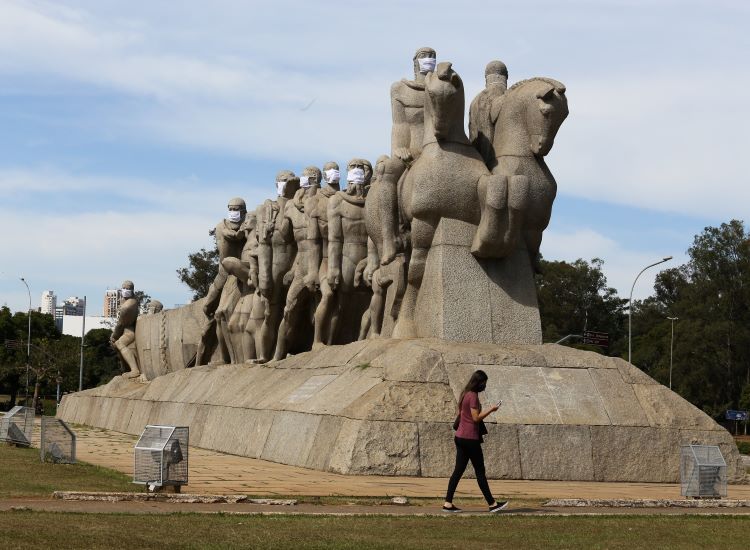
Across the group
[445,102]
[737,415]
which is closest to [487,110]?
[445,102]

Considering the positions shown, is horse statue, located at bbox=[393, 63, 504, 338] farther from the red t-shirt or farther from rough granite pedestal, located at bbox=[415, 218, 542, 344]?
the red t-shirt

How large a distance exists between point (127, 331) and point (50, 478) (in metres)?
21.4

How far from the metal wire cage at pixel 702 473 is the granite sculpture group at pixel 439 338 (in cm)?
217

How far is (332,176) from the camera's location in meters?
23.4

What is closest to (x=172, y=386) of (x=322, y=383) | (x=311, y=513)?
(x=322, y=383)

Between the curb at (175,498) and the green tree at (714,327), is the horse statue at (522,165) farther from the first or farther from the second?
the green tree at (714,327)

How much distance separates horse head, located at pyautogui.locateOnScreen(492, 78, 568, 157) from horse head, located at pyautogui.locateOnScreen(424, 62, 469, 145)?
2.06 ft

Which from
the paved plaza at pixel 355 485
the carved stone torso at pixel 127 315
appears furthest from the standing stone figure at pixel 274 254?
the carved stone torso at pixel 127 315

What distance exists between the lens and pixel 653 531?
390 inches

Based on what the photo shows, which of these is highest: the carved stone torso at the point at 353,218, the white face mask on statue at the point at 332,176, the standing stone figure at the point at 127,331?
the white face mask on statue at the point at 332,176

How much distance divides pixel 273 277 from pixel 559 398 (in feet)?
35.5

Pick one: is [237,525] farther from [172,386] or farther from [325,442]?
[172,386]

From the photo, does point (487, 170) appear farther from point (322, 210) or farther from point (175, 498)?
point (175, 498)

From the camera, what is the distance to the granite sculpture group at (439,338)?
15148 mm
